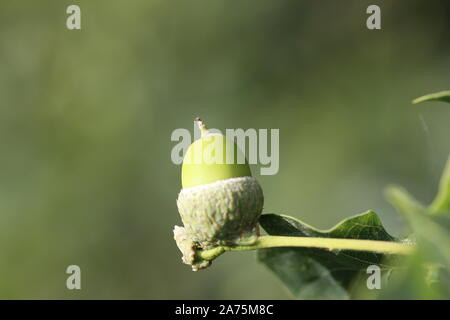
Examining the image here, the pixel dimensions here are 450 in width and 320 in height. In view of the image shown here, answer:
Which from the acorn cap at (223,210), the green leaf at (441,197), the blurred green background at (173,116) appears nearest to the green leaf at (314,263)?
the acorn cap at (223,210)

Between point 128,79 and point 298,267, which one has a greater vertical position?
point 128,79

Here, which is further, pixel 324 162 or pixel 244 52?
pixel 244 52

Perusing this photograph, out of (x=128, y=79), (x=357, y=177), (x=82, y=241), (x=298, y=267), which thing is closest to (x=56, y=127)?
(x=128, y=79)

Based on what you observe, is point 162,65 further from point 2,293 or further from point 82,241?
point 2,293

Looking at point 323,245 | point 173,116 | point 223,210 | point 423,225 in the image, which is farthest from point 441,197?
point 173,116

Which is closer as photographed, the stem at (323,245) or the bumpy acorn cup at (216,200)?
the stem at (323,245)

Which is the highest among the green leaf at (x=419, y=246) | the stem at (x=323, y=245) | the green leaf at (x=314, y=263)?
the green leaf at (x=419, y=246)

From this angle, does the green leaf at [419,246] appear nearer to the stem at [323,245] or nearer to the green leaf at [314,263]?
the stem at [323,245]
